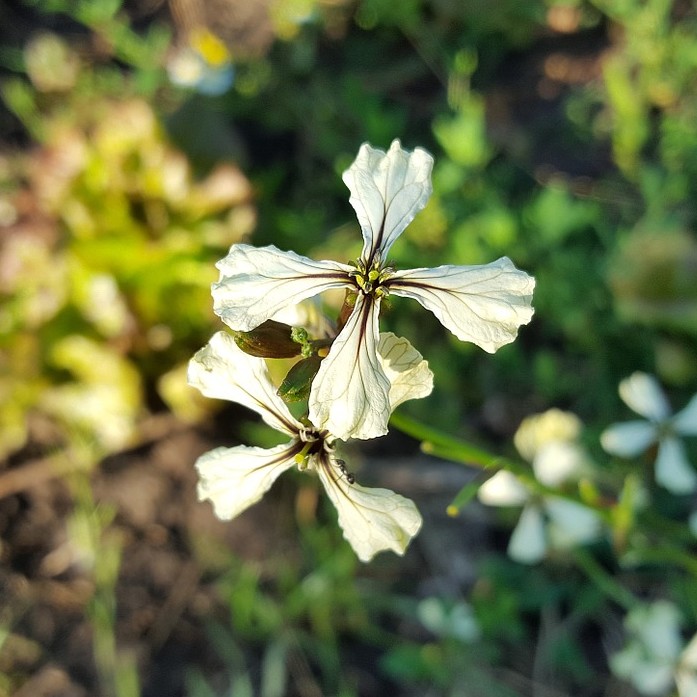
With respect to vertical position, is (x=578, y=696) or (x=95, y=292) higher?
(x=95, y=292)

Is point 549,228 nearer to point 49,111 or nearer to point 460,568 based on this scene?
point 460,568

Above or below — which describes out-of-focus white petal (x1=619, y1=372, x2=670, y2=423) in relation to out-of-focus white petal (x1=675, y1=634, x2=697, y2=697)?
above

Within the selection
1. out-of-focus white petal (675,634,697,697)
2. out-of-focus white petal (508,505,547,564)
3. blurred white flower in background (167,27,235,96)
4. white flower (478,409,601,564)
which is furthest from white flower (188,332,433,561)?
blurred white flower in background (167,27,235,96)

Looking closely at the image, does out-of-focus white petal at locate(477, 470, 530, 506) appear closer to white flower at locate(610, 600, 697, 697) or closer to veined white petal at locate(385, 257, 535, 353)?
white flower at locate(610, 600, 697, 697)

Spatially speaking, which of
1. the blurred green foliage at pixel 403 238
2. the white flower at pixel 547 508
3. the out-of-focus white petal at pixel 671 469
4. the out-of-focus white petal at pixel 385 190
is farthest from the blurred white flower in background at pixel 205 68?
the out-of-focus white petal at pixel 671 469

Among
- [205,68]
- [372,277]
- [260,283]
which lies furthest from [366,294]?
→ [205,68]

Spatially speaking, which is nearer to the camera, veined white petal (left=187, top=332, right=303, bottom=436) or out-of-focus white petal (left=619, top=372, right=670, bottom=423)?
veined white petal (left=187, top=332, right=303, bottom=436)

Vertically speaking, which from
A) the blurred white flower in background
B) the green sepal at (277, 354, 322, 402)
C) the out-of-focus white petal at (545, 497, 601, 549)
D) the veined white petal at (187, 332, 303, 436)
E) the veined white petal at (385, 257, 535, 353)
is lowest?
the out-of-focus white petal at (545, 497, 601, 549)

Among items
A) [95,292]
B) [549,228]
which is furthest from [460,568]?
[95,292]
